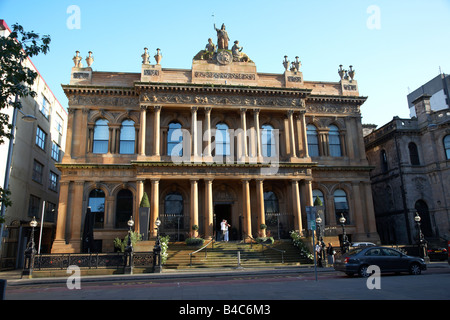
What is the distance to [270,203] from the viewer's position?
106 ft

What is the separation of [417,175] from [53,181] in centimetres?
3746

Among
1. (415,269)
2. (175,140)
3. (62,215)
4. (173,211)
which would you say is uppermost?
(175,140)

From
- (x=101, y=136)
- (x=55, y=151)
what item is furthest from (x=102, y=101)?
(x=55, y=151)

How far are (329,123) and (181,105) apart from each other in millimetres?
14699

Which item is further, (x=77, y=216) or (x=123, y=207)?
(x=123, y=207)

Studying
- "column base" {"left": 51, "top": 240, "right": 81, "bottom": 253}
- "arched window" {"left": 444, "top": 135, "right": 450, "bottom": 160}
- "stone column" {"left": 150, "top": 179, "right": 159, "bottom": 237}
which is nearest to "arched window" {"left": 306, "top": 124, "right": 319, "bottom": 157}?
"arched window" {"left": 444, "top": 135, "right": 450, "bottom": 160}

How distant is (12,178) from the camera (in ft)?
91.8

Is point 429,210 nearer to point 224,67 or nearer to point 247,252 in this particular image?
point 247,252

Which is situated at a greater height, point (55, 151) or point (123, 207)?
point (55, 151)

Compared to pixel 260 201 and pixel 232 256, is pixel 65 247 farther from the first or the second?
pixel 260 201

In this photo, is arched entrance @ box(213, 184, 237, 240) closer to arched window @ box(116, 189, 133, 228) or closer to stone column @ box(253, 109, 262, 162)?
stone column @ box(253, 109, 262, 162)

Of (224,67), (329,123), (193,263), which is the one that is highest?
(224,67)
